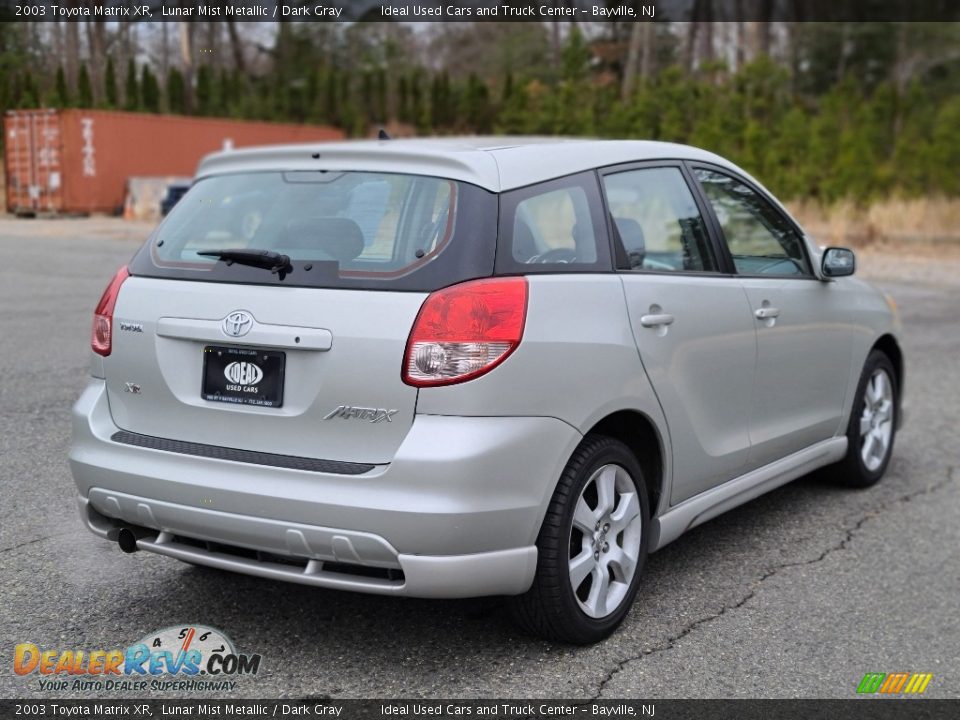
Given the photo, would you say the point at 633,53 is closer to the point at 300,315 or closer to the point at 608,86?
the point at 608,86

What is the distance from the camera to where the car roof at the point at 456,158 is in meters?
3.70

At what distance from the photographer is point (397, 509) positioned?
3.29 meters

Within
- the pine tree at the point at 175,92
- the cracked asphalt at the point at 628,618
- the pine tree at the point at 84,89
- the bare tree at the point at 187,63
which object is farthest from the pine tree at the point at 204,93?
the cracked asphalt at the point at 628,618

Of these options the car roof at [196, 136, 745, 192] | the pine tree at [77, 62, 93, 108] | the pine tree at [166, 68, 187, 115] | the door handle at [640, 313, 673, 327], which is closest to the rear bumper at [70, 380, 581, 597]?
the door handle at [640, 313, 673, 327]

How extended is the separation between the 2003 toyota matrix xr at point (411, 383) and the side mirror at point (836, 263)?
3.39ft

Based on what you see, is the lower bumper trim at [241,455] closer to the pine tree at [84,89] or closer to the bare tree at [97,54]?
the pine tree at [84,89]

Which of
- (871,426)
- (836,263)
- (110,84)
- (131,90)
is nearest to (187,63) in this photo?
(131,90)

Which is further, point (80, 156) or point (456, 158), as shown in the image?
point (80, 156)

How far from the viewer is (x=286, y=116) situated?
46531 mm

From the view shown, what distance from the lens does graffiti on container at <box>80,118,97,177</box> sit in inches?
1227

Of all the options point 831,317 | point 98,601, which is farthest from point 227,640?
point 831,317

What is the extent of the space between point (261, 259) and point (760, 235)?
9.00ft

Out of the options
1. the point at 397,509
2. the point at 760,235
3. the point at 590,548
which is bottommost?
the point at 590,548

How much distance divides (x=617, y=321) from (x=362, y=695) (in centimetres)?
144
